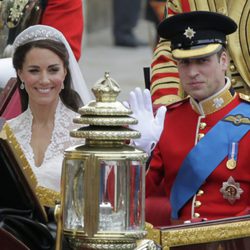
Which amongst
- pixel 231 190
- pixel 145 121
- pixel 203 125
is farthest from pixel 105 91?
pixel 203 125

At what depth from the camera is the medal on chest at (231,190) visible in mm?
4930

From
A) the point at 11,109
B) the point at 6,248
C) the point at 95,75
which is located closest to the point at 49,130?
the point at 11,109

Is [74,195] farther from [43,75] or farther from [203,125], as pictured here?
[203,125]

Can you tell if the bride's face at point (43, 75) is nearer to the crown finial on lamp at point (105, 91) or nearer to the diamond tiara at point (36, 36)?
the diamond tiara at point (36, 36)

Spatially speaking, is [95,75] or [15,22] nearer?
[15,22]

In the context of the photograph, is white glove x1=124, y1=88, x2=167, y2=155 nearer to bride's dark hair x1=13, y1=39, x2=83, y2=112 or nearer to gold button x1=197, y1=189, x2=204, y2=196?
gold button x1=197, y1=189, x2=204, y2=196

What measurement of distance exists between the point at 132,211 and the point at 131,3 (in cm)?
1297

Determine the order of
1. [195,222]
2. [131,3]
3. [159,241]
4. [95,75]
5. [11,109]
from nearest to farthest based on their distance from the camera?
[159,241] < [195,222] < [11,109] < [95,75] < [131,3]

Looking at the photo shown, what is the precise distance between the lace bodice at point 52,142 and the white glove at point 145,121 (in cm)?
27

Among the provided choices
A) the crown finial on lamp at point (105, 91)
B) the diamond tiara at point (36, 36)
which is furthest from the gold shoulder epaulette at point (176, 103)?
the crown finial on lamp at point (105, 91)

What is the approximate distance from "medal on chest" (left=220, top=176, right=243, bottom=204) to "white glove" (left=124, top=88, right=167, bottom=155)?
0.30 meters

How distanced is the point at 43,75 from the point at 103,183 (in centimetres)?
143

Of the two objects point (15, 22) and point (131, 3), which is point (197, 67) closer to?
point (15, 22)

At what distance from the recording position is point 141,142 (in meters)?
4.82
